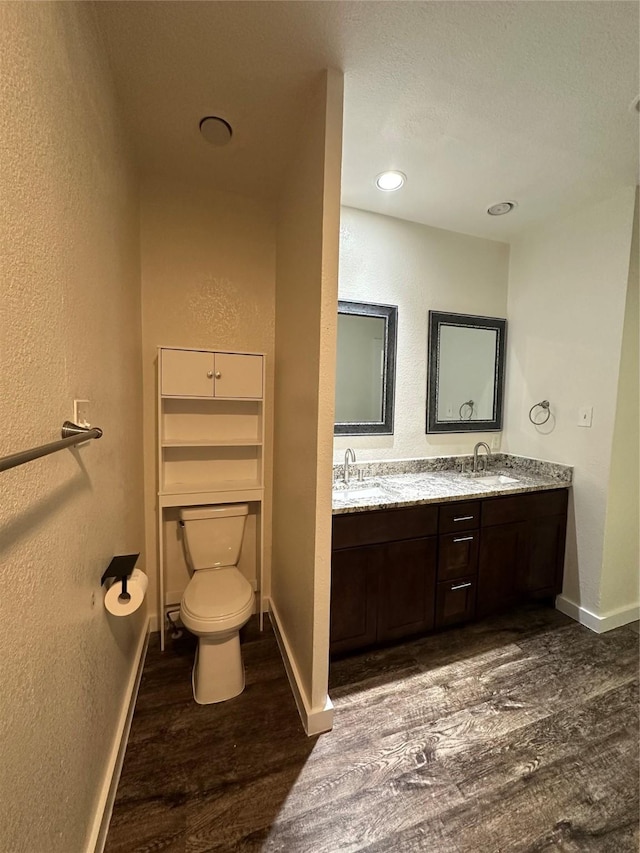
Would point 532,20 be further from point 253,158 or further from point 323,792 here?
point 323,792

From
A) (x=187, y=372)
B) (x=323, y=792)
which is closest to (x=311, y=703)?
(x=323, y=792)

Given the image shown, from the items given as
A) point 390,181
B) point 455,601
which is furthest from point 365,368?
point 455,601

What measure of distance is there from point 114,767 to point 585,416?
2.82 m

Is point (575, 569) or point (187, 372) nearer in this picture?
point (187, 372)

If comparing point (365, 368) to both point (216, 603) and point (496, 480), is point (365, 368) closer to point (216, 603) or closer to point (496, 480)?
point (496, 480)

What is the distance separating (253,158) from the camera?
168 centimetres

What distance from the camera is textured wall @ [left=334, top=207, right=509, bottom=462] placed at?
2195 millimetres

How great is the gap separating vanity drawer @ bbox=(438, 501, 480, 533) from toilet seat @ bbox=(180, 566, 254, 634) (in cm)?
108

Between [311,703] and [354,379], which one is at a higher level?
[354,379]

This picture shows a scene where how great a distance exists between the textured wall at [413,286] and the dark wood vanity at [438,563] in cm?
59

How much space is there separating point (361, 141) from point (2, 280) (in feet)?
5.34

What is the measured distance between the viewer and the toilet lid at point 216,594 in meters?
1.53

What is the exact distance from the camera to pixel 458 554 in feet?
6.35

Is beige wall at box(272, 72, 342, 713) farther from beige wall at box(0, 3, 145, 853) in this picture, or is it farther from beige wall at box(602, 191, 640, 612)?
beige wall at box(602, 191, 640, 612)
